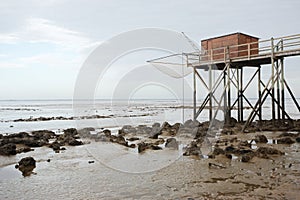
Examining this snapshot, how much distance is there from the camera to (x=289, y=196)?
709 centimetres

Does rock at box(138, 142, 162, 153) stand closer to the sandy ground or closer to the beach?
the beach

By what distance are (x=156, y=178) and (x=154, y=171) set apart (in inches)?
37.9

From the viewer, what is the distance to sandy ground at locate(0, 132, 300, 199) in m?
7.70

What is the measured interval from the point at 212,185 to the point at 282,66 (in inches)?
554

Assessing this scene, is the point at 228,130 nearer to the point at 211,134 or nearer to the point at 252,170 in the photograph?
the point at 211,134

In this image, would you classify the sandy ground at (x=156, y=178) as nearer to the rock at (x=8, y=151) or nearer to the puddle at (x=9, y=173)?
the puddle at (x=9, y=173)

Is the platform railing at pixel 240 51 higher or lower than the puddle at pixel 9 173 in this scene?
higher

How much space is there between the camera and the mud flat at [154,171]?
7824 millimetres

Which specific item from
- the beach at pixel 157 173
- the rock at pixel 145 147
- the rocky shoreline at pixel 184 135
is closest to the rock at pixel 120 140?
the rocky shoreline at pixel 184 135

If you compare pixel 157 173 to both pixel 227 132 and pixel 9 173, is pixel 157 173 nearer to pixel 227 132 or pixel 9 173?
pixel 9 173

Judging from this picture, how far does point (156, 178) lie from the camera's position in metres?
9.33

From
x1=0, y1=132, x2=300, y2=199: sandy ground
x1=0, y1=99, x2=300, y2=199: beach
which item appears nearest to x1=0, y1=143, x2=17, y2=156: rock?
x1=0, y1=99, x2=300, y2=199: beach

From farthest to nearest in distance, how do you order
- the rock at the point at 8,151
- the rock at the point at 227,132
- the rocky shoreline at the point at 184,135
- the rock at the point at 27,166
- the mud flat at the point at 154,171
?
1. the rock at the point at 227,132
2. the rock at the point at 8,151
3. the rocky shoreline at the point at 184,135
4. the rock at the point at 27,166
5. the mud flat at the point at 154,171

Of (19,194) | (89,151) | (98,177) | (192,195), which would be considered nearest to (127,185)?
(98,177)
